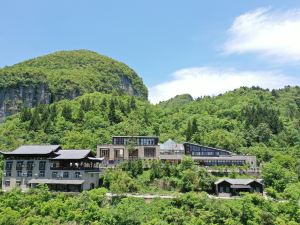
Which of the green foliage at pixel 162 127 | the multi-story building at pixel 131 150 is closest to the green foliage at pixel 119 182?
the green foliage at pixel 162 127

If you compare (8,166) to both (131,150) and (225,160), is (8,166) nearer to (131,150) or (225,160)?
(131,150)

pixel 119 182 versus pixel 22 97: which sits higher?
pixel 22 97

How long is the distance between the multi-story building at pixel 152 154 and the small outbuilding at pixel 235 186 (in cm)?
790

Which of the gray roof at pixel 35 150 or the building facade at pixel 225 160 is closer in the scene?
the gray roof at pixel 35 150

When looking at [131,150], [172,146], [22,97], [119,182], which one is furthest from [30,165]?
[22,97]

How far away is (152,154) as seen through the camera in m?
60.6

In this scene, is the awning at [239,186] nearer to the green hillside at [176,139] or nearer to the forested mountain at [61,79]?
the green hillside at [176,139]

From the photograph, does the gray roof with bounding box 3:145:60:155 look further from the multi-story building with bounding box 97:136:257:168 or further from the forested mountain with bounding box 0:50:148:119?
the forested mountain with bounding box 0:50:148:119

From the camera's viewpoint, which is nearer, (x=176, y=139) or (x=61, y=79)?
(x=176, y=139)

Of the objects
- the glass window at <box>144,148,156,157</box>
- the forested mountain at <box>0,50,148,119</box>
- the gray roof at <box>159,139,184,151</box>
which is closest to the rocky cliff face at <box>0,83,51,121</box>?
the forested mountain at <box>0,50,148,119</box>

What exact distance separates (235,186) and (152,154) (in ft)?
51.0

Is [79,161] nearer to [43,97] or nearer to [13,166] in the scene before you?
[13,166]

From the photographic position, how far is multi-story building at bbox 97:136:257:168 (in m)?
58.8

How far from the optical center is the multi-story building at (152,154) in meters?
58.8
